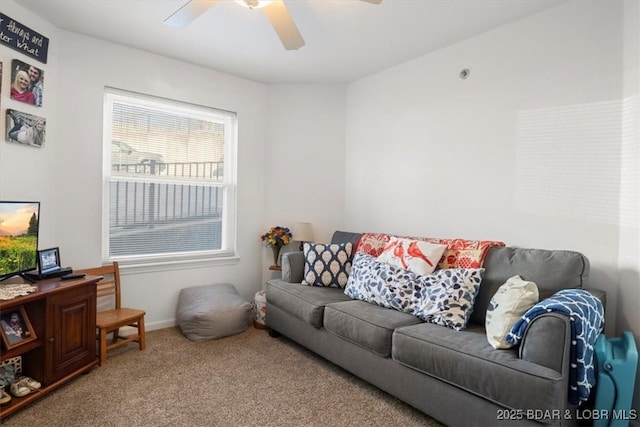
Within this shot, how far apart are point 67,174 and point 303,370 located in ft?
8.23

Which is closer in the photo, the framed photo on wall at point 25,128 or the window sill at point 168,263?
the framed photo on wall at point 25,128

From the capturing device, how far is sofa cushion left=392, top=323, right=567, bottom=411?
156 centimetres

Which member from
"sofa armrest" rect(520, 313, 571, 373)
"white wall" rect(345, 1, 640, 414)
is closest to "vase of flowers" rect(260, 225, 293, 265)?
"white wall" rect(345, 1, 640, 414)

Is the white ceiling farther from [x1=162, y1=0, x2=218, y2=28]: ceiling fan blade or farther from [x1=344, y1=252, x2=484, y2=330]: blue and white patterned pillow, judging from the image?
[x1=344, y1=252, x2=484, y2=330]: blue and white patterned pillow

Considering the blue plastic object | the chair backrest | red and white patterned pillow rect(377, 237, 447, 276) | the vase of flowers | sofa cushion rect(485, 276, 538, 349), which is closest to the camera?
the blue plastic object

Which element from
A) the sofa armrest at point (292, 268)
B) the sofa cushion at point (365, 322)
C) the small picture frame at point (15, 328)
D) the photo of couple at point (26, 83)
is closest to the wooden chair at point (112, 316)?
the small picture frame at point (15, 328)

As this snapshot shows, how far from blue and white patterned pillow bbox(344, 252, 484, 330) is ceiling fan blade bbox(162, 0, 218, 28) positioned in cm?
208

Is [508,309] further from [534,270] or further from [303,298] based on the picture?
[303,298]

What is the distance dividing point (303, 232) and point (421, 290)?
1765 millimetres

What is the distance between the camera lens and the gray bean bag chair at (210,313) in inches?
126

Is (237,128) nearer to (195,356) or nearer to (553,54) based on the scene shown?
(195,356)

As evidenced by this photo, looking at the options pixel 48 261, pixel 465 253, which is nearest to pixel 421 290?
pixel 465 253

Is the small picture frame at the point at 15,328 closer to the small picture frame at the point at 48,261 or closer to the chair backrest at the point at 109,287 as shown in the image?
the small picture frame at the point at 48,261

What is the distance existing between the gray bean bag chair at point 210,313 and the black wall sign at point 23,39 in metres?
2.32
